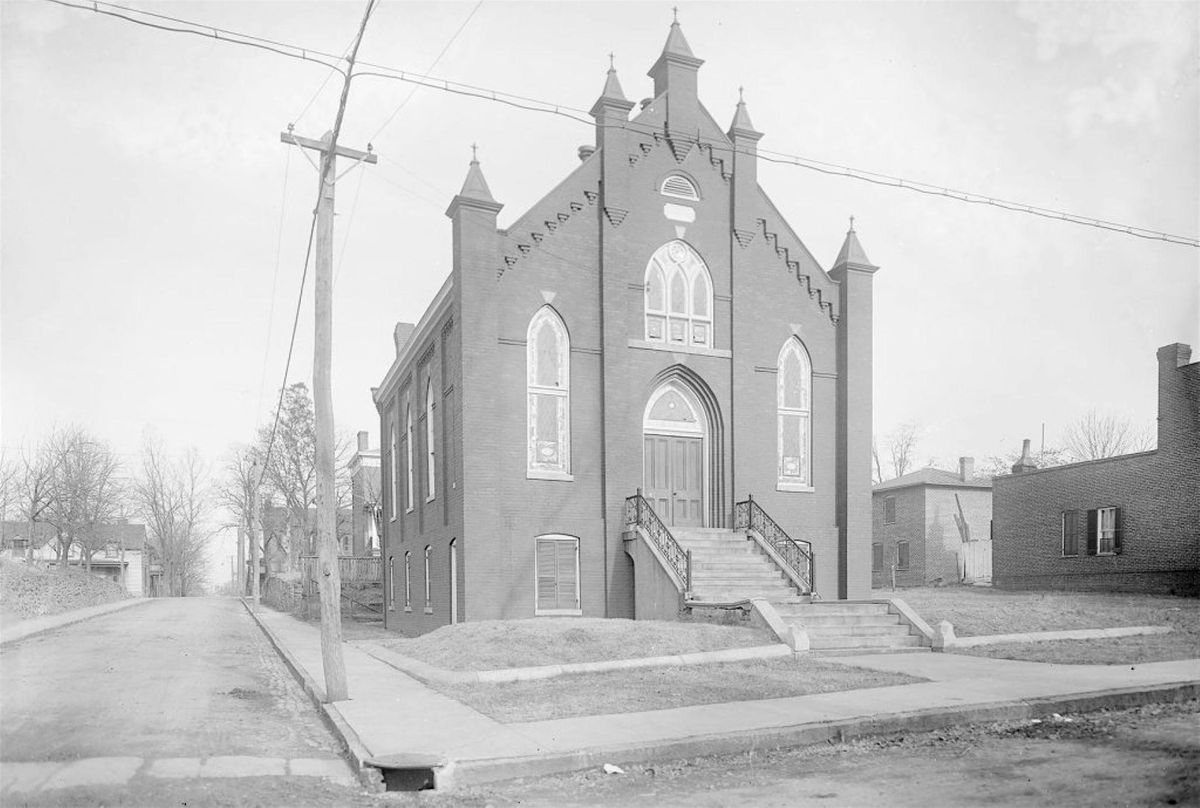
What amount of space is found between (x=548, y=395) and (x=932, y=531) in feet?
105

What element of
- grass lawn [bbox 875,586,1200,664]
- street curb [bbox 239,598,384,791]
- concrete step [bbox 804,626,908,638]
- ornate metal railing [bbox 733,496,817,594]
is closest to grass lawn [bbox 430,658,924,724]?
street curb [bbox 239,598,384,791]

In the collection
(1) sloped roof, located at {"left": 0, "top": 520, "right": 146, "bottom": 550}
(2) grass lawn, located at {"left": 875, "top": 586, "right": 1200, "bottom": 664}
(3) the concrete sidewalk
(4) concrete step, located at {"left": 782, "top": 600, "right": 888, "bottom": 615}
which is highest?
(3) the concrete sidewalk

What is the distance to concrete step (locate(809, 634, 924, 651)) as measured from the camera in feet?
54.8

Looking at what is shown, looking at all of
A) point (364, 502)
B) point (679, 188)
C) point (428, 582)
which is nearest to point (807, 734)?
point (679, 188)

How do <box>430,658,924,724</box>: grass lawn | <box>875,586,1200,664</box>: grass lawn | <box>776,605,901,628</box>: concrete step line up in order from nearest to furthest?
<box>430,658,924,724</box>: grass lawn
<box>875,586,1200,664</box>: grass lawn
<box>776,605,901,628</box>: concrete step

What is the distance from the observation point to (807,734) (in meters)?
9.41

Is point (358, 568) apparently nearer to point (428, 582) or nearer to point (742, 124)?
point (428, 582)

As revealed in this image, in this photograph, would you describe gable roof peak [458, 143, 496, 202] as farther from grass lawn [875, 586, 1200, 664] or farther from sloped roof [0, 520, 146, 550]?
sloped roof [0, 520, 146, 550]

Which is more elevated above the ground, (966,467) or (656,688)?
(966,467)

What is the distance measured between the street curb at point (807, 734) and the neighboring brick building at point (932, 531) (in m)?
36.1

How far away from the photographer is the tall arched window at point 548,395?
2177 centimetres

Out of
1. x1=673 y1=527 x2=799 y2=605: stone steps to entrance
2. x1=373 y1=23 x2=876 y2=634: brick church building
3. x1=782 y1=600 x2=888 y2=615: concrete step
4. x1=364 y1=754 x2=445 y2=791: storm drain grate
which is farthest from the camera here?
x1=373 y1=23 x2=876 y2=634: brick church building

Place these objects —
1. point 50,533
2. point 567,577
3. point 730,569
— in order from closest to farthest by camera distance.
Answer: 1. point 730,569
2. point 567,577
3. point 50,533

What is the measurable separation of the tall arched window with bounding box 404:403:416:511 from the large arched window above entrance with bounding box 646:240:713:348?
979cm
